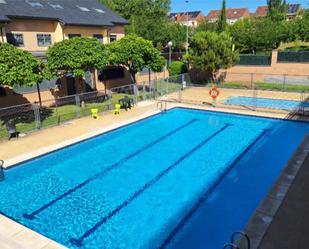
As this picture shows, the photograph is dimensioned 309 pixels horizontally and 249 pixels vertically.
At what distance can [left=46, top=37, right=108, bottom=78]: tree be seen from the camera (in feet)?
59.2

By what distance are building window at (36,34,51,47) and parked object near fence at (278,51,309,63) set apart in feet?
66.1

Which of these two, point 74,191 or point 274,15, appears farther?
point 274,15

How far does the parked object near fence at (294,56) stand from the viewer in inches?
1049

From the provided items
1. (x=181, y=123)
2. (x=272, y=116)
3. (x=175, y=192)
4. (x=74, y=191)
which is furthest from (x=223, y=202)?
(x=272, y=116)

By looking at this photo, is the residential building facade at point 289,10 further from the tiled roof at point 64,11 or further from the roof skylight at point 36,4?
the roof skylight at point 36,4

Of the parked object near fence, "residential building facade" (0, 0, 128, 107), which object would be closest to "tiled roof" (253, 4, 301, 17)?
the parked object near fence

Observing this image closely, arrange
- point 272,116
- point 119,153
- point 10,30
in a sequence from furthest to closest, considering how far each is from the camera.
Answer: point 10,30, point 272,116, point 119,153

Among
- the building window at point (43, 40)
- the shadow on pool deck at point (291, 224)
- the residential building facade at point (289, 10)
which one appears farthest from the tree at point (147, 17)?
the residential building facade at point (289, 10)

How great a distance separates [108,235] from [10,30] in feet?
57.7

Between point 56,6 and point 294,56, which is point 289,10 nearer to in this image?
point 294,56

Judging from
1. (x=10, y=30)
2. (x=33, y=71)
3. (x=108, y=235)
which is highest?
(x=10, y=30)

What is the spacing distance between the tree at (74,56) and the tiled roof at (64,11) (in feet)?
13.4

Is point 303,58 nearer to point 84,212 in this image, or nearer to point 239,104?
point 239,104

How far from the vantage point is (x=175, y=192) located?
10.1 m
